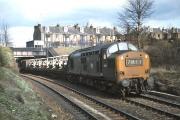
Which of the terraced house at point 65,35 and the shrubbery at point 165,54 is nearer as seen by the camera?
the shrubbery at point 165,54

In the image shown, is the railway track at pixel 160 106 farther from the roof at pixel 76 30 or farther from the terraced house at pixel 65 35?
the roof at pixel 76 30

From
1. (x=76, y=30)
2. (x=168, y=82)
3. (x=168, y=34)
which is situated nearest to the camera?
(x=168, y=82)

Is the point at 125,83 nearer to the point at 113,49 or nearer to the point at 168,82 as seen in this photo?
the point at 113,49

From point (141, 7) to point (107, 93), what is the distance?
26517 millimetres

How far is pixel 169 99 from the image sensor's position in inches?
852

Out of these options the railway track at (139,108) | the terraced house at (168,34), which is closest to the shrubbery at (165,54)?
the terraced house at (168,34)

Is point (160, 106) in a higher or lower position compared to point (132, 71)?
lower

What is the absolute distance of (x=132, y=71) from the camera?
76.6 feet

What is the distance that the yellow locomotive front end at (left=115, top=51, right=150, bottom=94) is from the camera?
75.2ft

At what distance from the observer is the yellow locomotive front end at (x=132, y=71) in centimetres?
2292

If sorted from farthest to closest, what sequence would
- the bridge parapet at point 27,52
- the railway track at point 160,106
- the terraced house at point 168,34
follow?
the bridge parapet at point 27,52 → the terraced house at point 168,34 → the railway track at point 160,106

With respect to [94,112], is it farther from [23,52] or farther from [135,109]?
[23,52]

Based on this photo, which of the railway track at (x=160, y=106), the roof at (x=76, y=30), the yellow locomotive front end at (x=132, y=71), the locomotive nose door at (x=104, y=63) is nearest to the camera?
the railway track at (x=160, y=106)

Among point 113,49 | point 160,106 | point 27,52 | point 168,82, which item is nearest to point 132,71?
point 113,49
